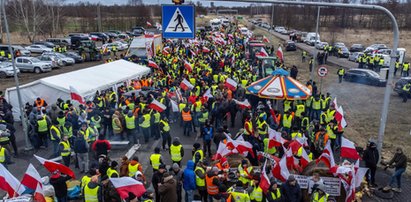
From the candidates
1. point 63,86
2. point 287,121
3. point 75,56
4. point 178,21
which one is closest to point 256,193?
point 178,21

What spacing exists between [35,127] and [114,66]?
983cm

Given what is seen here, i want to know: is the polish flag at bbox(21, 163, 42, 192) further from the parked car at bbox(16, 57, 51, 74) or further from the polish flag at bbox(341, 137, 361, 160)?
the parked car at bbox(16, 57, 51, 74)

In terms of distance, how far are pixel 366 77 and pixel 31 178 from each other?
26189 millimetres

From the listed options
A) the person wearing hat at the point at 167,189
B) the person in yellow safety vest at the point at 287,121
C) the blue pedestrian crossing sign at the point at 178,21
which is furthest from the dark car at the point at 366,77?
the person wearing hat at the point at 167,189

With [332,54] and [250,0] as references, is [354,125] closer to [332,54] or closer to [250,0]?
[250,0]

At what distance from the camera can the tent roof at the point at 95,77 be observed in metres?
17.8

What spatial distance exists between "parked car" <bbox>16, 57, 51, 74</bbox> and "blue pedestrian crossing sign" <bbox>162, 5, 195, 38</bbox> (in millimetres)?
25632

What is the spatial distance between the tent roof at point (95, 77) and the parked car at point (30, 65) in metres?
12.8

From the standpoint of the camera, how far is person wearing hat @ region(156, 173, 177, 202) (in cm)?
844

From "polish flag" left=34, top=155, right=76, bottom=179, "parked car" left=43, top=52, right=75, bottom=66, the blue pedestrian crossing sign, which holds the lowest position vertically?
"parked car" left=43, top=52, right=75, bottom=66

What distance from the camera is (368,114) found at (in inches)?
802

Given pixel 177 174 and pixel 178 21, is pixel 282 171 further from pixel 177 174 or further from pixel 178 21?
pixel 178 21

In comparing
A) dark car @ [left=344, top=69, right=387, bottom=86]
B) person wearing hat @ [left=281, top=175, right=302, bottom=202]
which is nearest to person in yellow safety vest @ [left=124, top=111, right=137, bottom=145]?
person wearing hat @ [left=281, top=175, right=302, bottom=202]

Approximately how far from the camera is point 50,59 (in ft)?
116
